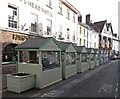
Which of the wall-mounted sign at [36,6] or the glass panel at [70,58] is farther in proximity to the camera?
the wall-mounted sign at [36,6]

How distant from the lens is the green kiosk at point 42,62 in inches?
443

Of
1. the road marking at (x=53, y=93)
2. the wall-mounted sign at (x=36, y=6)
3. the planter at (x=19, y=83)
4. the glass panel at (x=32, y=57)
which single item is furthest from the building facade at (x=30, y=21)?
the road marking at (x=53, y=93)

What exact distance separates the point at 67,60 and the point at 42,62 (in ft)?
16.4

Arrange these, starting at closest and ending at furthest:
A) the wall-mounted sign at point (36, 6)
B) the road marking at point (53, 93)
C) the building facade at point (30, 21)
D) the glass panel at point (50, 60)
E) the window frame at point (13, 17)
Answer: the road marking at point (53, 93) < the glass panel at point (50, 60) < the building facade at point (30, 21) < the window frame at point (13, 17) < the wall-mounted sign at point (36, 6)

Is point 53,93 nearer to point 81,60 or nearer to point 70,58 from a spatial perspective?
point 70,58

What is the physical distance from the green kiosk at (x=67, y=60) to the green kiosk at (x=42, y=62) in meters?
1.79

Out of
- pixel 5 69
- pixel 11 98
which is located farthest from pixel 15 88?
pixel 5 69

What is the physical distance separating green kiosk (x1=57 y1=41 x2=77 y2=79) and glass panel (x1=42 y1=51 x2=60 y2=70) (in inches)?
58.8

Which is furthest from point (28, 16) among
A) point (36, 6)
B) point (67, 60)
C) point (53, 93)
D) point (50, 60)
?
point (53, 93)

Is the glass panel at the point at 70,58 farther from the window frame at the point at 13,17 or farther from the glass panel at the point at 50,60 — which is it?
the window frame at the point at 13,17

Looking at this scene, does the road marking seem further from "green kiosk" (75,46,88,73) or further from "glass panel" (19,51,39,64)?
"green kiosk" (75,46,88,73)

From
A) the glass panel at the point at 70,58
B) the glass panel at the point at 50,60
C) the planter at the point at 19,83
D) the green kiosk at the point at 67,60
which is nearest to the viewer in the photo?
the planter at the point at 19,83

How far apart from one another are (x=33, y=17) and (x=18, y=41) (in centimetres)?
355

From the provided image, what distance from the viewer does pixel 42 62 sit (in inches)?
461
